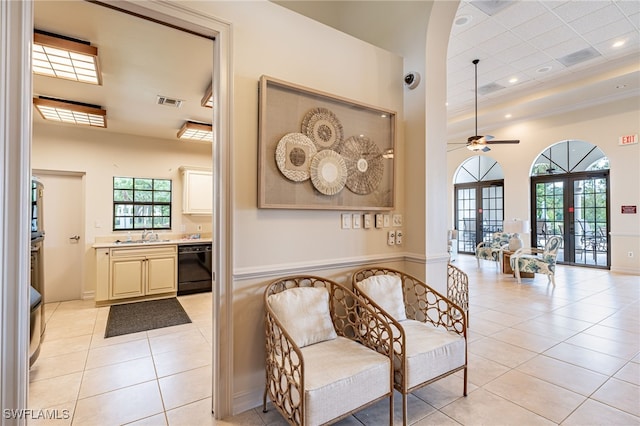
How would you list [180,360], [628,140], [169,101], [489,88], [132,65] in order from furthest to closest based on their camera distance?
[489,88]
[628,140]
[169,101]
[132,65]
[180,360]

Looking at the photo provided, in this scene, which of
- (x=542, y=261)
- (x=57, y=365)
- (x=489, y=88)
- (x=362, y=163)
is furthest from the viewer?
(x=489, y=88)

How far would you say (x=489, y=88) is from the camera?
6.51 metres

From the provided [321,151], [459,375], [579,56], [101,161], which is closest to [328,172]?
[321,151]

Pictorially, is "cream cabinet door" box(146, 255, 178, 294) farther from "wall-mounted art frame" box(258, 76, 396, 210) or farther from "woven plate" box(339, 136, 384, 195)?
"woven plate" box(339, 136, 384, 195)

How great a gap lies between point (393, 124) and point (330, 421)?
7.43 ft

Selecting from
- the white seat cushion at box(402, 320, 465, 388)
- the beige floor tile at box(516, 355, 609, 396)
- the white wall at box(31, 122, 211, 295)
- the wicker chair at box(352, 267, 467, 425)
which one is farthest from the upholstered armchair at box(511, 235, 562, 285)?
the white wall at box(31, 122, 211, 295)

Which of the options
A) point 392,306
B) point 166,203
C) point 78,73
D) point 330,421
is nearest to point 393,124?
point 392,306

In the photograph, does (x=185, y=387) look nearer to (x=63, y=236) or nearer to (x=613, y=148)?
(x=63, y=236)

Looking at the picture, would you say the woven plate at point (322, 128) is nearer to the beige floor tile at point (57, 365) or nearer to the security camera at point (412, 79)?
the security camera at point (412, 79)

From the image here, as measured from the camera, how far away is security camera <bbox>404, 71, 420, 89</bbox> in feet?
8.77

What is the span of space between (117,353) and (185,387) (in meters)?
1.09

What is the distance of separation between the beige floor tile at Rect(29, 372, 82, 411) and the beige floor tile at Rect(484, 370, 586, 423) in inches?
121

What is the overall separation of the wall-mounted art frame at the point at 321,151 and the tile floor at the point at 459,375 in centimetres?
149

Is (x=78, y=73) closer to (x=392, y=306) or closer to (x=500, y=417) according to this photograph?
(x=392, y=306)
